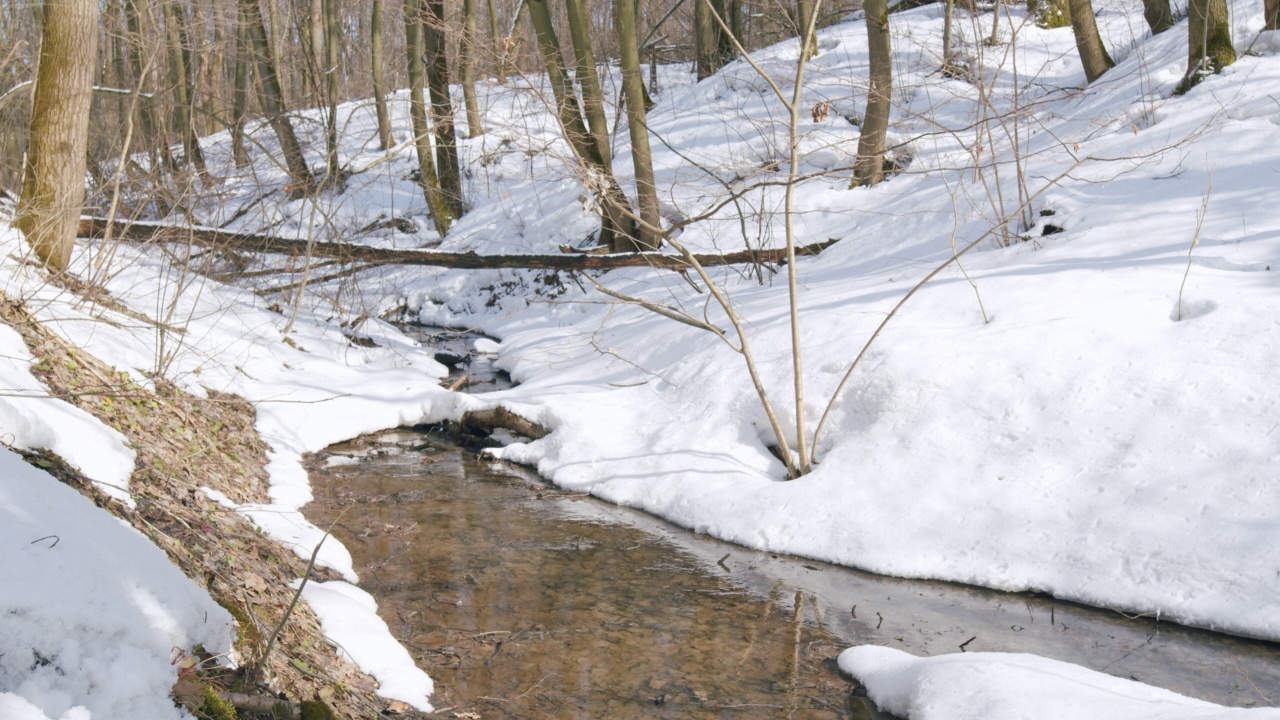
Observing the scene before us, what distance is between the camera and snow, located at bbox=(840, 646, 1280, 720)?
3.40 m

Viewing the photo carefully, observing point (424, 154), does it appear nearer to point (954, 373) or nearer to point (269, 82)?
point (269, 82)

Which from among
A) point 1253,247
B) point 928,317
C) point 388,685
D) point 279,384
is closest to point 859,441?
point 928,317

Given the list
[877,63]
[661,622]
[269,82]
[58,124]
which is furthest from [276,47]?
[661,622]

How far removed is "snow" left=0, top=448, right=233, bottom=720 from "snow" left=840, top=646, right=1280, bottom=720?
2.68 meters

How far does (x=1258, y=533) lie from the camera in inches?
180

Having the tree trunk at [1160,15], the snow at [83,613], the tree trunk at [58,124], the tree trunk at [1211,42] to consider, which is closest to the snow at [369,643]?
the snow at [83,613]

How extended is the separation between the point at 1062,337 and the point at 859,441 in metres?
1.52

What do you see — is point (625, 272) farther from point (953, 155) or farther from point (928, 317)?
point (928, 317)

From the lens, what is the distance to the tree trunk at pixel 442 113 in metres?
13.6

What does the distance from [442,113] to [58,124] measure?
840 centimetres

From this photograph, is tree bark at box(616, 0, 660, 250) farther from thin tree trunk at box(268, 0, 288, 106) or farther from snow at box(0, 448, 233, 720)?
snow at box(0, 448, 233, 720)

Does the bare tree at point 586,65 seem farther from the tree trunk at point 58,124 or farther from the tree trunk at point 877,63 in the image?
the tree trunk at point 58,124

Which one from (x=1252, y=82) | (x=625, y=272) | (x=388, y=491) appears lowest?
(x=388, y=491)

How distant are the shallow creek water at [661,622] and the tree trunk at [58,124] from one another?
3376 mm
